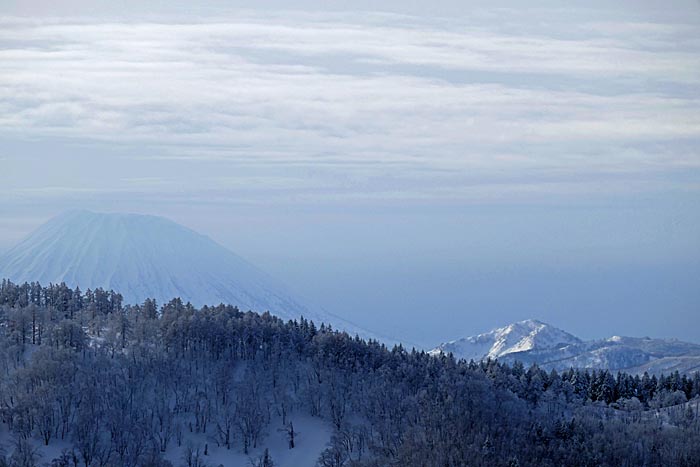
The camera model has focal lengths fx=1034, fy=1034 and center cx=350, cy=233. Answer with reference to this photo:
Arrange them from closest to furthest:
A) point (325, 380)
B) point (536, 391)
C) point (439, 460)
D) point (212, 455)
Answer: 1. point (439, 460)
2. point (212, 455)
3. point (325, 380)
4. point (536, 391)

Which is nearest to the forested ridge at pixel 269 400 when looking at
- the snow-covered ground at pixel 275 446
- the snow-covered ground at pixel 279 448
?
the snow-covered ground at pixel 275 446

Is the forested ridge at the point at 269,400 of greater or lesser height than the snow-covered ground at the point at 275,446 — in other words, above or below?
above

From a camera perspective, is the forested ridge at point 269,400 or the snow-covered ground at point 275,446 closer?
the forested ridge at point 269,400

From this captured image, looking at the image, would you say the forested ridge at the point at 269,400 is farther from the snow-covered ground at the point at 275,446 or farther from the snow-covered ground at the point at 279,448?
the snow-covered ground at the point at 279,448

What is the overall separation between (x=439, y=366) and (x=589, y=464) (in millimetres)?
34939

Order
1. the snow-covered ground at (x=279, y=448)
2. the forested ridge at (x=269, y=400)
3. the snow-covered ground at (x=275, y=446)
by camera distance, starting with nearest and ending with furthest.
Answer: the forested ridge at (x=269, y=400) < the snow-covered ground at (x=275, y=446) < the snow-covered ground at (x=279, y=448)

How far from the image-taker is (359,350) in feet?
581

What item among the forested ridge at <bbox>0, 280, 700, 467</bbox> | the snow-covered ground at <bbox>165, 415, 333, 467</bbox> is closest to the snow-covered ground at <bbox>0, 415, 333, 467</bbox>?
the snow-covered ground at <bbox>165, 415, 333, 467</bbox>

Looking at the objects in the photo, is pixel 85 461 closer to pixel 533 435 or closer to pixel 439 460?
pixel 439 460

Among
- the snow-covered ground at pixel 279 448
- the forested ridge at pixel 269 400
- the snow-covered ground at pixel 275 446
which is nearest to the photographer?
the forested ridge at pixel 269 400

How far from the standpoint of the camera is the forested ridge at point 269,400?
150 meters

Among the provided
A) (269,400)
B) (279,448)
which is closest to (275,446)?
(279,448)

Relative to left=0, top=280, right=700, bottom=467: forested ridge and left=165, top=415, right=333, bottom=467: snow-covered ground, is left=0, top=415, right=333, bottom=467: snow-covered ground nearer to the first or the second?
left=165, top=415, right=333, bottom=467: snow-covered ground

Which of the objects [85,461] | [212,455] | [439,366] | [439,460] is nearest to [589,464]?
[439,460]
